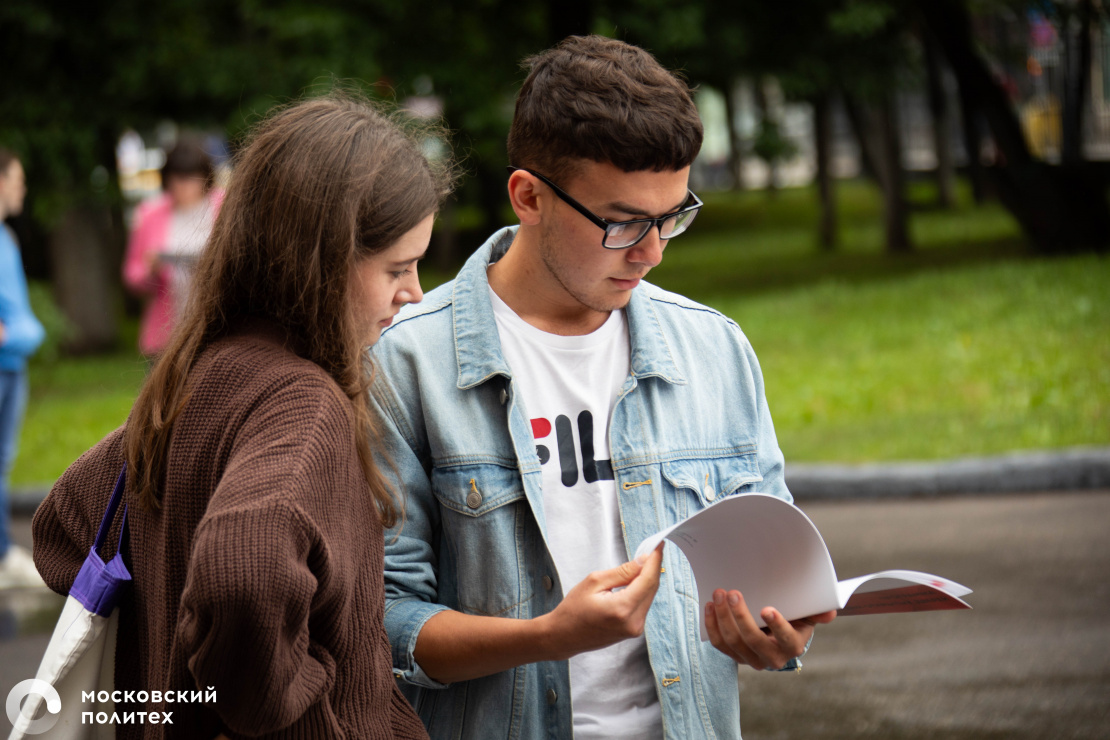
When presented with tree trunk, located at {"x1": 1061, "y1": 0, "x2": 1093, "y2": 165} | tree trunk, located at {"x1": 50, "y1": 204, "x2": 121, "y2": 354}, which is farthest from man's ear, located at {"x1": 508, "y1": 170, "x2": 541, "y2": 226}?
tree trunk, located at {"x1": 50, "y1": 204, "x2": 121, "y2": 354}

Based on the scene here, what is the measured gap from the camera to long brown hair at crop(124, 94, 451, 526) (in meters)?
1.68

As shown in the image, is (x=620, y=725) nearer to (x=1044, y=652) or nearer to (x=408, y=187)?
(x=408, y=187)

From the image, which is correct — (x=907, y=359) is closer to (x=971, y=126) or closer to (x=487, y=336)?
(x=971, y=126)

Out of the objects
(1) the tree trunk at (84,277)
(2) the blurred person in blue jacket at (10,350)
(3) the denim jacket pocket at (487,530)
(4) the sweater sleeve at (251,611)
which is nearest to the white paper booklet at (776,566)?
(3) the denim jacket pocket at (487,530)

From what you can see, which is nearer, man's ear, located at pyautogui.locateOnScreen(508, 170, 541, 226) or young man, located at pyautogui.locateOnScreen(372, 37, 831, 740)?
young man, located at pyautogui.locateOnScreen(372, 37, 831, 740)

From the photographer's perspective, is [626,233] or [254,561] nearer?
[254,561]

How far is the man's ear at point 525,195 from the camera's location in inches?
87.7

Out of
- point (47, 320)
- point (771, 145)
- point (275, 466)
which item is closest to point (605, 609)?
point (275, 466)

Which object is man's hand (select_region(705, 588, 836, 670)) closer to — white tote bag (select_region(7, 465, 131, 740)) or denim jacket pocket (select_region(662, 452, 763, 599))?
denim jacket pocket (select_region(662, 452, 763, 599))

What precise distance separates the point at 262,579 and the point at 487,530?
0.69 metres

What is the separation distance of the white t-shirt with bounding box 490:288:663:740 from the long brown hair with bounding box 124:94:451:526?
1.38ft

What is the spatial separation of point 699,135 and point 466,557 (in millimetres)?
868

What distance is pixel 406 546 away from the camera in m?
2.04

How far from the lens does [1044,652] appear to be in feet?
15.9
